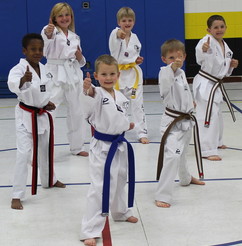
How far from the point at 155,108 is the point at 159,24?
116 inches

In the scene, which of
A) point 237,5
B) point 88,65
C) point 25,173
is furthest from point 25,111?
point 237,5

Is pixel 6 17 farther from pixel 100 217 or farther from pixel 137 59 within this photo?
pixel 100 217

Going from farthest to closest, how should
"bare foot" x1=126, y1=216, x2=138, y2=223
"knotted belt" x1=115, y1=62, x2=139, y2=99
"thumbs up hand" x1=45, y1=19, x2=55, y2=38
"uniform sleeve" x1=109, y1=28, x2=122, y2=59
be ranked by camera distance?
"knotted belt" x1=115, y1=62, x2=139, y2=99
"uniform sleeve" x1=109, y1=28, x2=122, y2=59
"thumbs up hand" x1=45, y1=19, x2=55, y2=38
"bare foot" x1=126, y1=216, x2=138, y2=223

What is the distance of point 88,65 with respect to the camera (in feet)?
38.8

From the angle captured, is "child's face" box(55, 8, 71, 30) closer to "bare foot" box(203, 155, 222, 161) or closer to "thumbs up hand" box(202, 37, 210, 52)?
"thumbs up hand" box(202, 37, 210, 52)

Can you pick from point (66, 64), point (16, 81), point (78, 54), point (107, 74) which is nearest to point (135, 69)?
point (78, 54)

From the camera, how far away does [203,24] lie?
12016 millimetres

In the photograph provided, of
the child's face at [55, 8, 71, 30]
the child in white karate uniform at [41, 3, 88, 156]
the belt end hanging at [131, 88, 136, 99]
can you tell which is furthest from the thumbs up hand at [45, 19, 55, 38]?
the belt end hanging at [131, 88, 136, 99]

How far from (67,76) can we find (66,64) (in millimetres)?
137

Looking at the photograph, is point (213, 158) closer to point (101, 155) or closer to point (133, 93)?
point (133, 93)

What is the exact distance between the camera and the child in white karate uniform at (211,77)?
6082 millimetres

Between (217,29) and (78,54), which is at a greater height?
(217,29)

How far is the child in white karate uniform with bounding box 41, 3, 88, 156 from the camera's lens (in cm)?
613

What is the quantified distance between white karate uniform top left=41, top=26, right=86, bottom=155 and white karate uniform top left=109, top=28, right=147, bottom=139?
0.70 meters
